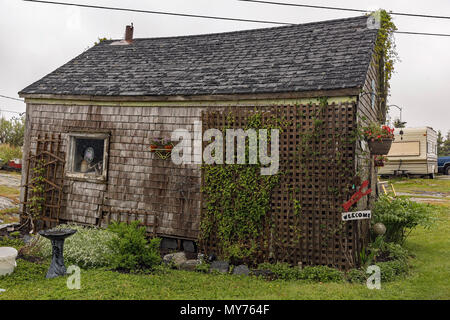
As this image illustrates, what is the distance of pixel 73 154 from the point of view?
956cm

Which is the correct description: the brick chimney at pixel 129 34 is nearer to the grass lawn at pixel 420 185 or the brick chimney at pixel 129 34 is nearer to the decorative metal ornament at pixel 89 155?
the decorative metal ornament at pixel 89 155

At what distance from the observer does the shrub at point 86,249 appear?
7.21m

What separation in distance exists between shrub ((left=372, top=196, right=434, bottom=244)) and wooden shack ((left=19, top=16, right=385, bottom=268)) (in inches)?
22.9

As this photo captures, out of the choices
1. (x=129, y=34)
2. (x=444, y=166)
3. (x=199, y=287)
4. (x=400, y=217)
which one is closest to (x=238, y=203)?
(x=199, y=287)

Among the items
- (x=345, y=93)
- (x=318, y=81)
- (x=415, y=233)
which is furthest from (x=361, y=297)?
(x=415, y=233)

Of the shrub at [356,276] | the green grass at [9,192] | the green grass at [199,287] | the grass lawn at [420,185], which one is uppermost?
the grass lawn at [420,185]

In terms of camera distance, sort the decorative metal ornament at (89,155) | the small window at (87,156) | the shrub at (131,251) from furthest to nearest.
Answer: the decorative metal ornament at (89,155), the small window at (87,156), the shrub at (131,251)

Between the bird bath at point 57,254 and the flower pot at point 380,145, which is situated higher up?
the flower pot at point 380,145

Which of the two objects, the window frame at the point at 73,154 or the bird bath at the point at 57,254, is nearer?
the bird bath at the point at 57,254

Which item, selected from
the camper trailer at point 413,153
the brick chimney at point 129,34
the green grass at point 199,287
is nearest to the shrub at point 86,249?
the green grass at point 199,287

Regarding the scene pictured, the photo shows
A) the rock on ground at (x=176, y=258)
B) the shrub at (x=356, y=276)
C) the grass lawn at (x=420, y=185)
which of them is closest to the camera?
the shrub at (x=356, y=276)

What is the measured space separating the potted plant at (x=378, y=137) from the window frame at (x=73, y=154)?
20.4 feet

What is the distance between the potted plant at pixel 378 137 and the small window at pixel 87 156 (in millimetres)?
6284

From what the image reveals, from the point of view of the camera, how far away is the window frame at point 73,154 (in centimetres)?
906
